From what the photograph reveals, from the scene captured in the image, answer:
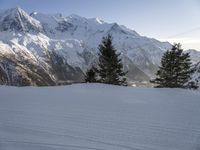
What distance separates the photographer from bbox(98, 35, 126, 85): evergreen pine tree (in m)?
31.6

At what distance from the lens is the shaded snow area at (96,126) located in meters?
5.59

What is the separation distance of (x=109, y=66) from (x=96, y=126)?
24797 mm

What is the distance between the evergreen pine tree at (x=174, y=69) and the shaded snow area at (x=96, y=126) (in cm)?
2248

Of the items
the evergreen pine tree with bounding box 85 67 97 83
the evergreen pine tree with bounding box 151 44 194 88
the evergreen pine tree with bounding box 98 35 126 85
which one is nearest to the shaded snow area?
the evergreen pine tree with bounding box 98 35 126 85

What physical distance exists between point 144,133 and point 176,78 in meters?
27.1

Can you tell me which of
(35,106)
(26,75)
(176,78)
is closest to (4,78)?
(26,75)

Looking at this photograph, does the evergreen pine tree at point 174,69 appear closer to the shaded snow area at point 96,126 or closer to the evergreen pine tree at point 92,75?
the evergreen pine tree at point 92,75

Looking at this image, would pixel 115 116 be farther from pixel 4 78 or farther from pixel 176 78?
pixel 4 78

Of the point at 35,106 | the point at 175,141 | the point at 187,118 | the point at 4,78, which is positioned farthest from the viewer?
the point at 4,78

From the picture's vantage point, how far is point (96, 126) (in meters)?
6.97

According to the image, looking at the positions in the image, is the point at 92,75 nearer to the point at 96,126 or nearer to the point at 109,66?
the point at 109,66

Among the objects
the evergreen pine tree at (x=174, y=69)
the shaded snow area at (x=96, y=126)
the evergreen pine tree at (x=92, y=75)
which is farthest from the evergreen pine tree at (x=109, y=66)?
the shaded snow area at (x=96, y=126)

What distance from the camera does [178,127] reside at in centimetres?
709

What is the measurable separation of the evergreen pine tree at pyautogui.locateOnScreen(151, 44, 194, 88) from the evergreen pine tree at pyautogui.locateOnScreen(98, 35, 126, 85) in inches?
183
